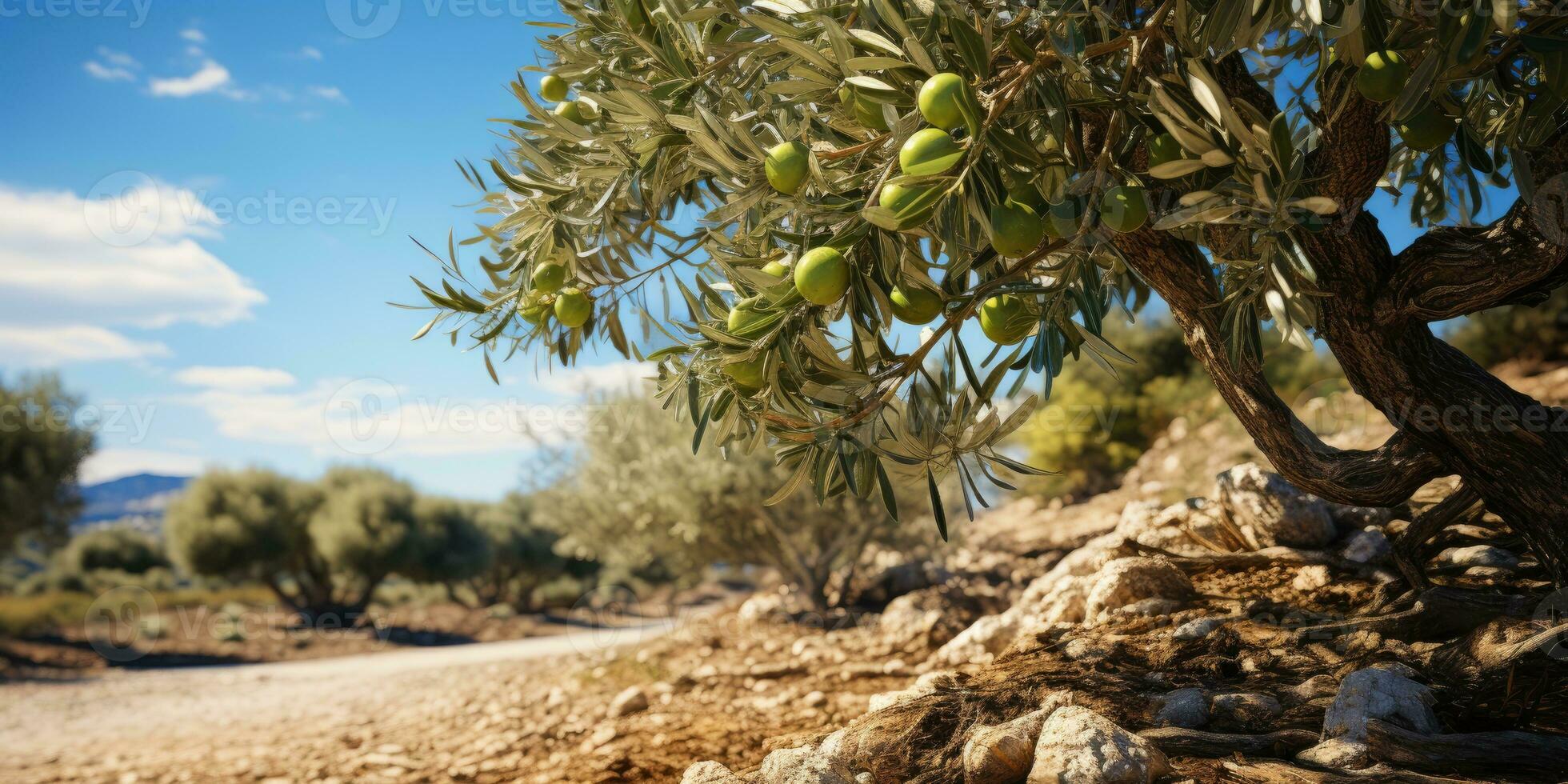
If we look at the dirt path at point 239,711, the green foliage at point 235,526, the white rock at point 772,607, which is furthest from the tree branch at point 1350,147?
the green foliage at point 235,526

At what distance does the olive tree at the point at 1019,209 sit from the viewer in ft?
5.46

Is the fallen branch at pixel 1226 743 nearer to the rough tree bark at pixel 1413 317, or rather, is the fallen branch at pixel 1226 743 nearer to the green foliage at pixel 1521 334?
the rough tree bark at pixel 1413 317

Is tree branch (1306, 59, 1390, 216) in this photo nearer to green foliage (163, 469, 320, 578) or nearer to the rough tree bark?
the rough tree bark

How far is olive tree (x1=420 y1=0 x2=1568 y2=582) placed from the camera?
5.46ft

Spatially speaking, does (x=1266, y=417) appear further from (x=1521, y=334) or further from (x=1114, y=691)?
(x=1521, y=334)

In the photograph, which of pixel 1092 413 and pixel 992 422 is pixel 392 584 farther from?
pixel 992 422

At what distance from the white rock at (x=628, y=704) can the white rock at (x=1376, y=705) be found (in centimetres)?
374

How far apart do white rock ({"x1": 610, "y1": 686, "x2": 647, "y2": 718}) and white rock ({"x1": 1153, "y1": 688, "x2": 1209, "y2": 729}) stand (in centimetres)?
330

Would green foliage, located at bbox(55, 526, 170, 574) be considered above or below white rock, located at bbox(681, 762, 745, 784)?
above

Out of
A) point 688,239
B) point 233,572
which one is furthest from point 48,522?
point 688,239

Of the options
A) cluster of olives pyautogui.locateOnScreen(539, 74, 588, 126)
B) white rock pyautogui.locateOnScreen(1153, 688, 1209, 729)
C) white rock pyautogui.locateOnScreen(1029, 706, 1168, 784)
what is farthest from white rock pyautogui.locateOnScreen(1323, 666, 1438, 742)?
cluster of olives pyautogui.locateOnScreen(539, 74, 588, 126)

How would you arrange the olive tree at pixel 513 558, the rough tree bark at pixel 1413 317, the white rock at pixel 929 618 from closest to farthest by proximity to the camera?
the rough tree bark at pixel 1413 317 → the white rock at pixel 929 618 → the olive tree at pixel 513 558

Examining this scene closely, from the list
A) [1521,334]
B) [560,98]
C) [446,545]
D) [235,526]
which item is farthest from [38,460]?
[1521,334]

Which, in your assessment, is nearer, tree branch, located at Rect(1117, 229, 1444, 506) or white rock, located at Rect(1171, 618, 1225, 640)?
tree branch, located at Rect(1117, 229, 1444, 506)
